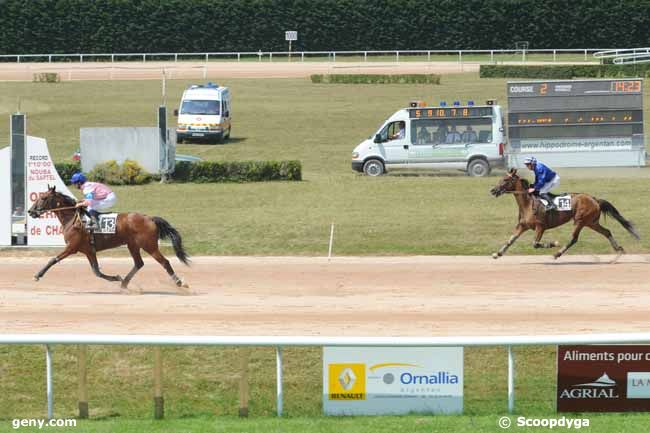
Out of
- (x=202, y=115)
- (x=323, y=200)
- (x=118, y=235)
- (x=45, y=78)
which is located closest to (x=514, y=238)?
(x=118, y=235)

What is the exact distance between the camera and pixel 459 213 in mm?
24906

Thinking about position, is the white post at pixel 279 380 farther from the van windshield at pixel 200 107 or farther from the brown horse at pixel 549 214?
the van windshield at pixel 200 107

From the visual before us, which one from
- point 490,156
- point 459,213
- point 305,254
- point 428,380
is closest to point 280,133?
point 490,156

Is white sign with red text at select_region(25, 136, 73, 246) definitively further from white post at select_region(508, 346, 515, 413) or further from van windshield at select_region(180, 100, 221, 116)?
van windshield at select_region(180, 100, 221, 116)

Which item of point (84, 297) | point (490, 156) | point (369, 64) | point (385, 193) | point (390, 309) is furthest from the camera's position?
point (369, 64)

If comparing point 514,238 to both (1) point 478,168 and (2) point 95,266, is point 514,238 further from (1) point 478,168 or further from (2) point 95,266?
(1) point 478,168

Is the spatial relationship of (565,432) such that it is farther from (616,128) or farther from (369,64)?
(369,64)

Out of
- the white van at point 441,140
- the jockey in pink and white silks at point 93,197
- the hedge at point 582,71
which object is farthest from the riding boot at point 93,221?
the hedge at point 582,71

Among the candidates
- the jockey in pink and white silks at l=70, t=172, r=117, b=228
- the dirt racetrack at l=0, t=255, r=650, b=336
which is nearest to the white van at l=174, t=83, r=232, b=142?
the dirt racetrack at l=0, t=255, r=650, b=336

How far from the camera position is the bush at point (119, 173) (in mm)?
29031

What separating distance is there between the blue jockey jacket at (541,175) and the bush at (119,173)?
41.4 feet

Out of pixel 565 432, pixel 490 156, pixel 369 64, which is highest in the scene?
pixel 369 64

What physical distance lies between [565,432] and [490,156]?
2110 cm

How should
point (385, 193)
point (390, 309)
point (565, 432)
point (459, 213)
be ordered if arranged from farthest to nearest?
point (385, 193) → point (459, 213) → point (390, 309) → point (565, 432)
